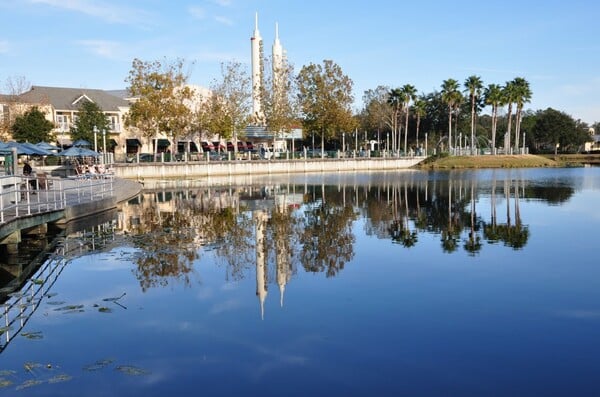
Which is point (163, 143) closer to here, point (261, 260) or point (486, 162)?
point (486, 162)

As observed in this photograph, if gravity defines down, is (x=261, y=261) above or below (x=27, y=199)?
below

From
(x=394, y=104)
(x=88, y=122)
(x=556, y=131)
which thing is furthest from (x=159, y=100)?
(x=556, y=131)

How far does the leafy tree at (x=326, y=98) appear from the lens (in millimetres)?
86000

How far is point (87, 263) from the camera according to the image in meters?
16.7

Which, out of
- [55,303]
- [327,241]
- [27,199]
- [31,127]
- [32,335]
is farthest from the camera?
[31,127]

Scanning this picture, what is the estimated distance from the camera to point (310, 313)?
11.3 m

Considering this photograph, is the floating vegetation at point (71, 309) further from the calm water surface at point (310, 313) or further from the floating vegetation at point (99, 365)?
the floating vegetation at point (99, 365)

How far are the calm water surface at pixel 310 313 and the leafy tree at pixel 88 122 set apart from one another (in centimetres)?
5311

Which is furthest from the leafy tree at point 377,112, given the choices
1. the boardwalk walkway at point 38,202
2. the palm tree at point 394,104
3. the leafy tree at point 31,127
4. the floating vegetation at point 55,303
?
the floating vegetation at point 55,303

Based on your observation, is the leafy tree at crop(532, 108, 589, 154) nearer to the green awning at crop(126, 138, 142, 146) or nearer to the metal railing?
the green awning at crop(126, 138, 142, 146)

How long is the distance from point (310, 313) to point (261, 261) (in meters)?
5.10

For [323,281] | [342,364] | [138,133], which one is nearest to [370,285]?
[323,281]

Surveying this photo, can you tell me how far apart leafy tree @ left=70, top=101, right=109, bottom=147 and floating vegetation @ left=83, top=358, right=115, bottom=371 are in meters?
66.6

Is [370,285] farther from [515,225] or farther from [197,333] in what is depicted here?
[515,225]
